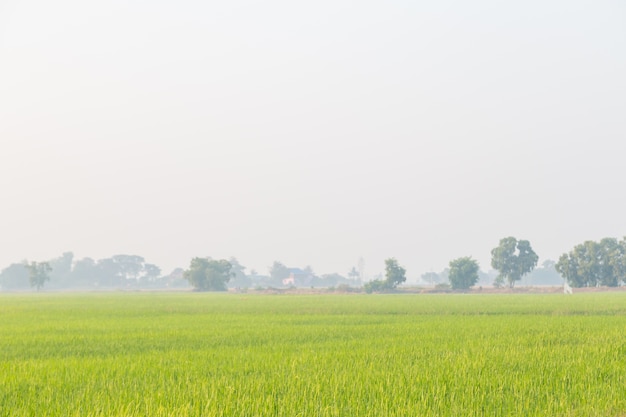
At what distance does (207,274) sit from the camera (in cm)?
12419

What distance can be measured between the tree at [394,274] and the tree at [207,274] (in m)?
38.5

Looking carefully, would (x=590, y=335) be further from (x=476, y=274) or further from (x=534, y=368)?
(x=476, y=274)

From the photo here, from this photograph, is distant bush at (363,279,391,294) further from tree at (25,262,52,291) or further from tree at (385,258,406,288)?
tree at (25,262,52,291)

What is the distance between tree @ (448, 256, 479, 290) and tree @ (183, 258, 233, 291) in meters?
48.3

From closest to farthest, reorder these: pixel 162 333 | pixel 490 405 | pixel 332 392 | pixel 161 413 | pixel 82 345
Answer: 1. pixel 161 413
2. pixel 490 405
3. pixel 332 392
4. pixel 82 345
5. pixel 162 333

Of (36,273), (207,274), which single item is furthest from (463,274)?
(36,273)

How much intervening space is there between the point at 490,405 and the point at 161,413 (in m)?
4.18

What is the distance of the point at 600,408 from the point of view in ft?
25.6

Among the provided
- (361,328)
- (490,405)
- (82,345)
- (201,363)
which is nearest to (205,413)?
(490,405)

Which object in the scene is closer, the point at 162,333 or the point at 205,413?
the point at 205,413

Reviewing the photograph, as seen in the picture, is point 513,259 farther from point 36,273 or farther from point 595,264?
point 36,273

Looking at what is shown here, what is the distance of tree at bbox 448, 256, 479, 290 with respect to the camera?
10062cm

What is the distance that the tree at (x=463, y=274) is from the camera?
101m

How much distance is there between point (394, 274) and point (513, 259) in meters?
24.6
